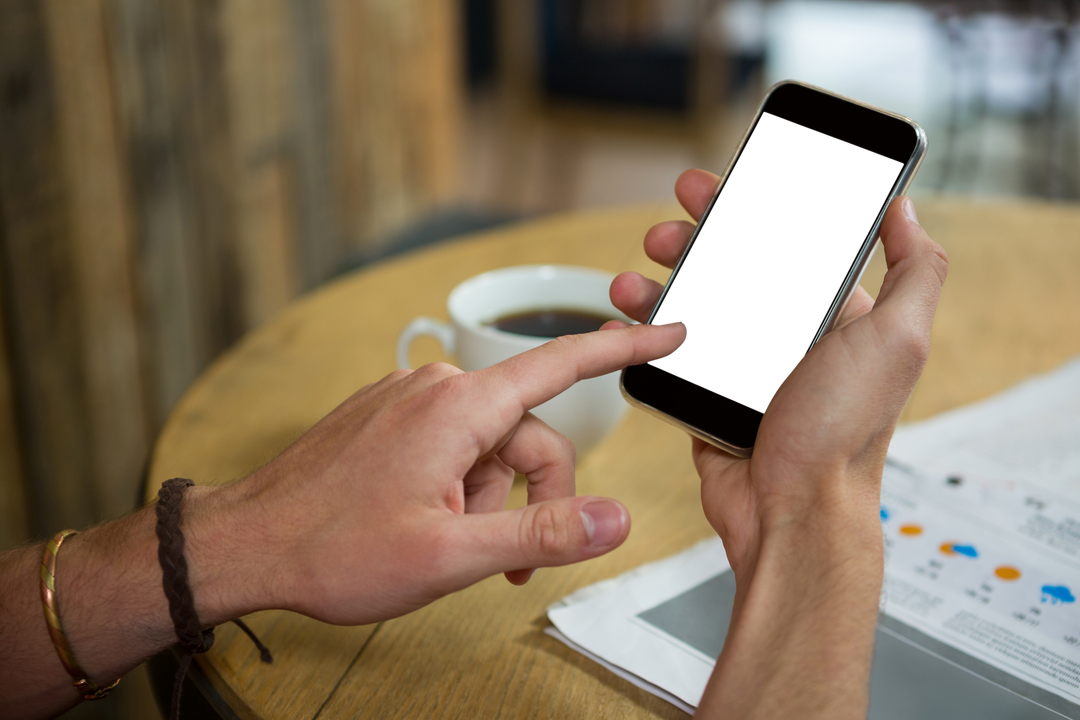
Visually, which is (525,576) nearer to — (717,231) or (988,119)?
(717,231)

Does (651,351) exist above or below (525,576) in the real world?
above

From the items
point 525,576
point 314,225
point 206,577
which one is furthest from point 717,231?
point 314,225

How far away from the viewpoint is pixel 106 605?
0.50 metres

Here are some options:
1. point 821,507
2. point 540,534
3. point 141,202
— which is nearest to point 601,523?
point 540,534

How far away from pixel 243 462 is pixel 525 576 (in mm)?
287

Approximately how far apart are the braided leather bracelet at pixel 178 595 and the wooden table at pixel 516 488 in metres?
0.02

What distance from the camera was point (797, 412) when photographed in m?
0.52

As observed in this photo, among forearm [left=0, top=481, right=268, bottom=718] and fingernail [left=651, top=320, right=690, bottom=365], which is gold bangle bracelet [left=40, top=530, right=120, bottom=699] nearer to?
forearm [left=0, top=481, right=268, bottom=718]

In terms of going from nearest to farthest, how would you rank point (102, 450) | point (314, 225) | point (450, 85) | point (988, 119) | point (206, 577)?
1. point (206, 577)
2. point (102, 450)
3. point (314, 225)
4. point (450, 85)
5. point (988, 119)

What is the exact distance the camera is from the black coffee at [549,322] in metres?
0.71

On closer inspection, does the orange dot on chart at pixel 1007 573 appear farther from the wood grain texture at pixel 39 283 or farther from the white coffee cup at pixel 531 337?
the wood grain texture at pixel 39 283

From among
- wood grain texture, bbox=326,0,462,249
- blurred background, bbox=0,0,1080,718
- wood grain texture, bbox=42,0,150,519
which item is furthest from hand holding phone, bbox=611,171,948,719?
wood grain texture, bbox=326,0,462,249

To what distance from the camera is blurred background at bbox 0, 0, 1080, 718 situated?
3.84 ft

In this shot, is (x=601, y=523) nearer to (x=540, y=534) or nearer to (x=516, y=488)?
(x=540, y=534)
